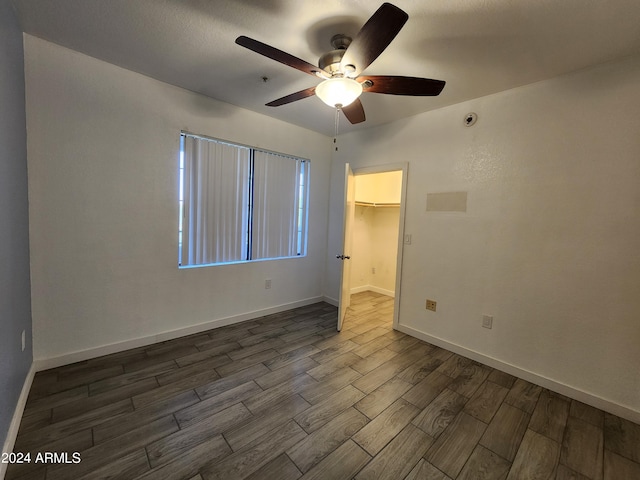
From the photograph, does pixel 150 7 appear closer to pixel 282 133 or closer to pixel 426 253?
pixel 282 133

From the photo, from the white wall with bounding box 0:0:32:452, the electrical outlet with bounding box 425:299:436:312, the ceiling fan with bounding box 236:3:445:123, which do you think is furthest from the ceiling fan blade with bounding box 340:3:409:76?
the electrical outlet with bounding box 425:299:436:312

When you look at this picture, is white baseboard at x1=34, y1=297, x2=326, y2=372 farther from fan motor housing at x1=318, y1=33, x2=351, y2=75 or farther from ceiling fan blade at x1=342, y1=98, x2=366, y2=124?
fan motor housing at x1=318, y1=33, x2=351, y2=75

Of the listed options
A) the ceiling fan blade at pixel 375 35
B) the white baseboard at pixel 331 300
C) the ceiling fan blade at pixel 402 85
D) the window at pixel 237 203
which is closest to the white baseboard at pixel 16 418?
the window at pixel 237 203

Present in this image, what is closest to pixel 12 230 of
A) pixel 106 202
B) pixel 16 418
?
pixel 106 202

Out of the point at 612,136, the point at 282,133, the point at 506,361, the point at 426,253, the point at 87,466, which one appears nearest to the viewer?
the point at 87,466

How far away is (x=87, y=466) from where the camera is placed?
1406 mm

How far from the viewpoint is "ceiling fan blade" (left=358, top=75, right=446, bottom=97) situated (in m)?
1.68

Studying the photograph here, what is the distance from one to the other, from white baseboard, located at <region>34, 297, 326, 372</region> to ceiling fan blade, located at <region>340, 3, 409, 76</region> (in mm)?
2892

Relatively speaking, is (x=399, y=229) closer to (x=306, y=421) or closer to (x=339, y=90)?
(x=339, y=90)

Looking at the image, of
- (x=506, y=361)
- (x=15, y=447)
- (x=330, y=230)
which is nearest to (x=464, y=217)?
(x=506, y=361)

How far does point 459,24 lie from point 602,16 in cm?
77

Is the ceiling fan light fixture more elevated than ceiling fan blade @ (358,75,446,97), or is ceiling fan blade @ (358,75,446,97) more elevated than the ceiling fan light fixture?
ceiling fan blade @ (358,75,446,97)

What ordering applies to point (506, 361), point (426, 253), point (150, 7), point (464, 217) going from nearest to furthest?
point (150, 7), point (506, 361), point (464, 217), point (426, 253)

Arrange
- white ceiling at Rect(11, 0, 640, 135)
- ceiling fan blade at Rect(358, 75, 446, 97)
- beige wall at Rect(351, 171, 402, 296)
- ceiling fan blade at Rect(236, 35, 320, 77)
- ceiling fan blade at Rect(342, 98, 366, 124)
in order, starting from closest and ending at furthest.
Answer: ceiling fan blade at Rect(236, 35, 320, 77) < white ceiling at Rect(11, 0, 640, 135) < ceiling fan blade at Rect(358, 75, 446, 97) < ceiling fan blade at Rect(342, 98, 366, 124) < beige wall at Rect(351, 171, 402, 296)
